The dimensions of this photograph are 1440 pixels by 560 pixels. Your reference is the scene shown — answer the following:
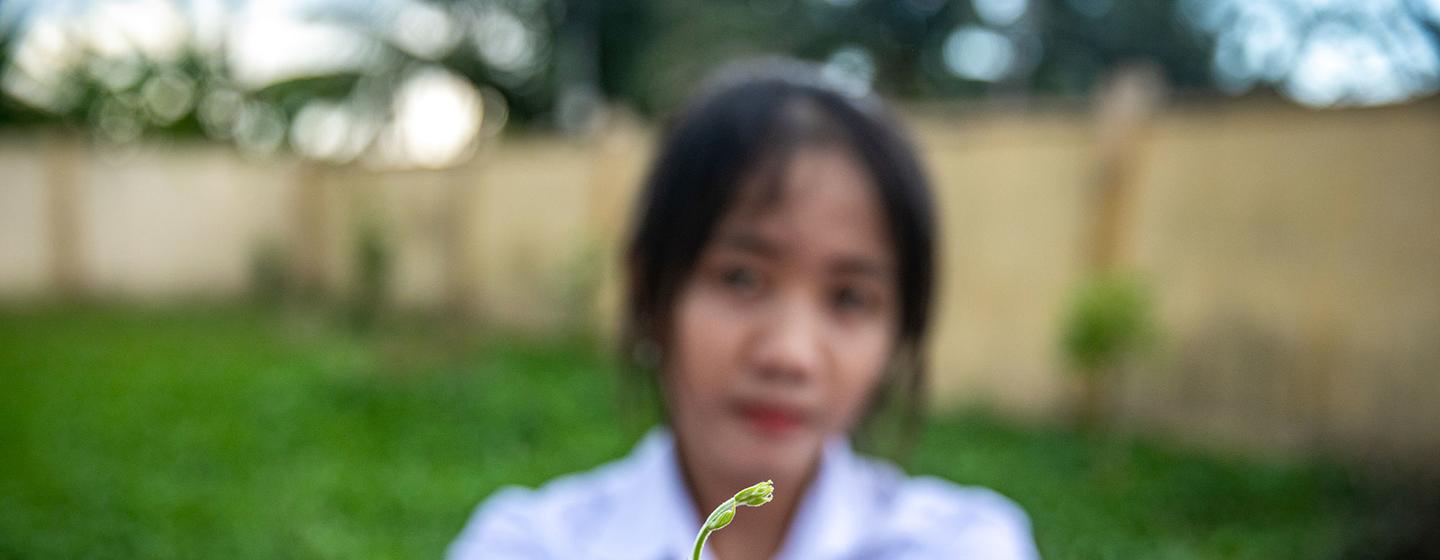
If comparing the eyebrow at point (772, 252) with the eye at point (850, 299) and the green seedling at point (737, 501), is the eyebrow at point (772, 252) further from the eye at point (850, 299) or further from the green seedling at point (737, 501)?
the green seedling at point (737, 501)

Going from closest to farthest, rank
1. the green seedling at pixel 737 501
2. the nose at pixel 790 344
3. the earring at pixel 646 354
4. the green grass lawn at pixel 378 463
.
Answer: the green seedling at pixel 737 501 → the nose at pixel 790 344 → the earring at pixel 646 354 → the green grass lawn at pixel 378 463

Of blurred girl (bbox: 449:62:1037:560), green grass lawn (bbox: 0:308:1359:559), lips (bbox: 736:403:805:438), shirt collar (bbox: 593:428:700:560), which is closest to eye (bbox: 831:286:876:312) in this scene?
blurred girl (bbox: 449:62:1037:560)

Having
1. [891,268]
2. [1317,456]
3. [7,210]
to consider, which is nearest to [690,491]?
[891,268]

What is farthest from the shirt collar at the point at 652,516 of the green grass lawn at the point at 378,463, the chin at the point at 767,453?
the green grass lawn at the point at 378,463

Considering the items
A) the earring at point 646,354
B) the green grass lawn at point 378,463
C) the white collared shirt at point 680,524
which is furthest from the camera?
the green grass lawn at point 378,463

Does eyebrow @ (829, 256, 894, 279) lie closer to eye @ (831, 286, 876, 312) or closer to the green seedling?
eye @ (831, 286, 876, 312)

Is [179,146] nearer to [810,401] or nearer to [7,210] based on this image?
[7,210]

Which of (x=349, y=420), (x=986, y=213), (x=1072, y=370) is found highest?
(x=986, y=213)
